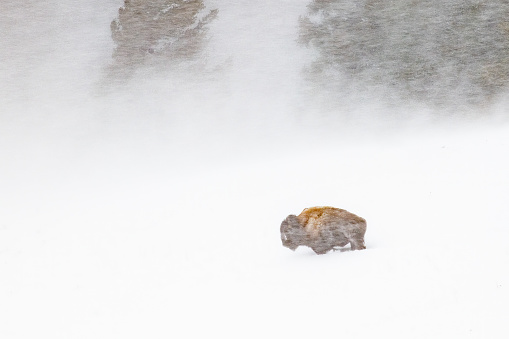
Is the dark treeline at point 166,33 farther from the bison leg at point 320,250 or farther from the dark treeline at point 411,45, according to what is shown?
the bison leg at point 320,250

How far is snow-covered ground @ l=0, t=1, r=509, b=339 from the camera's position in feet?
13.0

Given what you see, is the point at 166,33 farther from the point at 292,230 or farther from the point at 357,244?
the point at 357,244

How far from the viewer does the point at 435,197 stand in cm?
709

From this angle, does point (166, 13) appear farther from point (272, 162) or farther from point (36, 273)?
point (36, 273)

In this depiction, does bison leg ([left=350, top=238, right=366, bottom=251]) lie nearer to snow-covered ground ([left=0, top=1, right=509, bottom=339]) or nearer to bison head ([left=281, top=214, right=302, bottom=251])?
snow-covered ground ([left=0, top=1, right=509, bottom=339])

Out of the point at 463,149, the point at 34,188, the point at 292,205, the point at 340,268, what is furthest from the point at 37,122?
the point at 340,268

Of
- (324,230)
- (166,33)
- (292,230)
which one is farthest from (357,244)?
(166,33)

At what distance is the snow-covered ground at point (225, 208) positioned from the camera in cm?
397

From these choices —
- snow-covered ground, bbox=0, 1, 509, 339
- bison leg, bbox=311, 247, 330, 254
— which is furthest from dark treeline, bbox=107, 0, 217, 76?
bison leg, bbox=311, 247, 330, 254

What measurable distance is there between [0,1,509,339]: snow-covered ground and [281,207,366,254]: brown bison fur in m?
0.21

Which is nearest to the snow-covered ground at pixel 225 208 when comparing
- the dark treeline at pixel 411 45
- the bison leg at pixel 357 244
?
the bison leg at pixel 357 244

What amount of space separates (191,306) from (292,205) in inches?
165

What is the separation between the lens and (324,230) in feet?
17.7

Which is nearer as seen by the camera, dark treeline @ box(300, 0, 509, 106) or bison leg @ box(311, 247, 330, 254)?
bison leg @ box(311, 247, 330, 254)
